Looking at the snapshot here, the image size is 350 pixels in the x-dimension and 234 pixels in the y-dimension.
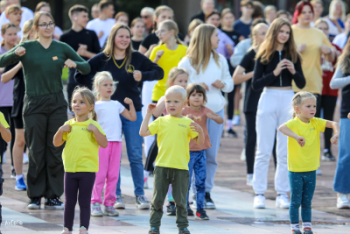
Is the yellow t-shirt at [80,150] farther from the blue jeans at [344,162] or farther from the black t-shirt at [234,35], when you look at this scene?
the black t-shirt at [234,35]

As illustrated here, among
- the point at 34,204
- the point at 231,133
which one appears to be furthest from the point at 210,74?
the point at 231,133

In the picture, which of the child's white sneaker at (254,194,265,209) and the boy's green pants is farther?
the child's white sneaker at (254,194,265,209)

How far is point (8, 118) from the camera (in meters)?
8.57

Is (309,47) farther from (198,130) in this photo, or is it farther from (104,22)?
(104,22)

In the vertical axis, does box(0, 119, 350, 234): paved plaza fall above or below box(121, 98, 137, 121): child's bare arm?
below

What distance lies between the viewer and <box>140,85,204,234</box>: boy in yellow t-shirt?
5473mm

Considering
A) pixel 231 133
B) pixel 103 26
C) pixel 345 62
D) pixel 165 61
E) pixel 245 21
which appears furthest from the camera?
pixel 245 21

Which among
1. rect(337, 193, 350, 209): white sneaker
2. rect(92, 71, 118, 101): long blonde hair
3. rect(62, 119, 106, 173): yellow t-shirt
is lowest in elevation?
rect(337, 193, 350, 209): white sneaker

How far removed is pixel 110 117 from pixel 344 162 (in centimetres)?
295

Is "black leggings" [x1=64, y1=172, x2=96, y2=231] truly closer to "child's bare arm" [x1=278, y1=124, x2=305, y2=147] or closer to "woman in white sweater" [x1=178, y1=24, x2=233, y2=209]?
"child's bare arm" [x1=278, y1=124, x2=305, y2=147]

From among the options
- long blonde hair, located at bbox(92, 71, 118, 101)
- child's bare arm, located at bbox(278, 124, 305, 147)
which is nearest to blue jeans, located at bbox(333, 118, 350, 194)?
child's bare arm, located at bbox(278, 124, 305, 147)

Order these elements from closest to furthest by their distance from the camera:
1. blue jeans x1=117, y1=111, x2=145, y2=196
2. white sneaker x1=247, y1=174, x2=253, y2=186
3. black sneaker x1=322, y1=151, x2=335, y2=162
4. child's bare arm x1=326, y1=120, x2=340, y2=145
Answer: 1. child's bare arm x1=326, y1=120, x2=340, y2=145
2. blue jeans x1=117, y1=111, x2=145, y2=196
3. white sneaker x1=247, y1=174, x2=253, y2=186
4. black sneaker x1=322, y1=151, x2=335, y2=162

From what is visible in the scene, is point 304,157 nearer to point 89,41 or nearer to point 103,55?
point 103,55

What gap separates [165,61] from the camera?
329 inches
